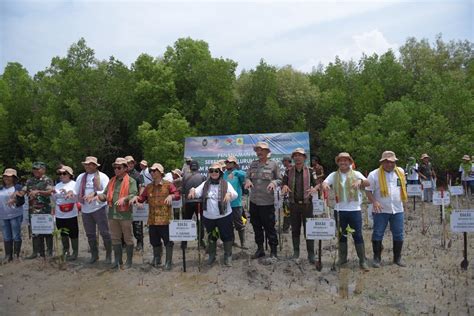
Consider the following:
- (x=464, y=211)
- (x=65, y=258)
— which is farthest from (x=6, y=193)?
(x=464, y=211)

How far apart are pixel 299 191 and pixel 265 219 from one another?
79 cm

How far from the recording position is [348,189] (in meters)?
6.50

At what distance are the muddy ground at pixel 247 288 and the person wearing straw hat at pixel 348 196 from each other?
0.61 metres

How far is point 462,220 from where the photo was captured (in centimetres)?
638

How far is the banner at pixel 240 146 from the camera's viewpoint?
17391 mm

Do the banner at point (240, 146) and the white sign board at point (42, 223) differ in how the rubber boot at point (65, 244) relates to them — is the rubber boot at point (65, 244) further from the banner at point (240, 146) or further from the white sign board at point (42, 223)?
the banner at point (240, 146)

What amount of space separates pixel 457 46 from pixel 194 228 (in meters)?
32.6

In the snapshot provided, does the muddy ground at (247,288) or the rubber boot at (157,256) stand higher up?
the rubber boot at (157,256)

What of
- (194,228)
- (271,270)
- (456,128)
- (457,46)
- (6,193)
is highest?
(457,46)

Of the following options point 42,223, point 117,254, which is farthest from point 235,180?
point 42,223

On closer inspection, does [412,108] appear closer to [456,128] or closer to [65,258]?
[456,128]

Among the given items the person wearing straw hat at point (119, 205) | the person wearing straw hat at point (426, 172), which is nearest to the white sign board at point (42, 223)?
the person wearing straw hat at point (119, 205)

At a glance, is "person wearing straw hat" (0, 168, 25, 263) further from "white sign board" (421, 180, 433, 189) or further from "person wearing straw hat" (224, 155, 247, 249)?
"white sign board" (421, 180, 433, 189)

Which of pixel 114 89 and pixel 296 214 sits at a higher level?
pixel 114 89
